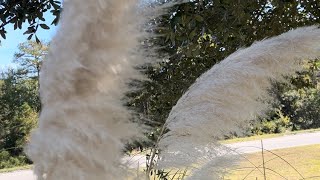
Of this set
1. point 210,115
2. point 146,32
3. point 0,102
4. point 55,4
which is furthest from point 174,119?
point 0,102

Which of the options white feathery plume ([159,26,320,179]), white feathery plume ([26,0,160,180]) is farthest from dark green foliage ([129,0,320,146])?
white feathery plume ([26,0,160,180])

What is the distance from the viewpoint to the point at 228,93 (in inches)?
28.0

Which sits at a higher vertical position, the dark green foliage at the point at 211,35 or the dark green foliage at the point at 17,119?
the dark green foliage at the point at 211,35

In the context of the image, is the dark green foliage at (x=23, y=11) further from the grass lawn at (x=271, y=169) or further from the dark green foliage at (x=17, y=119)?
the grass lawn at (x=271, y=169)

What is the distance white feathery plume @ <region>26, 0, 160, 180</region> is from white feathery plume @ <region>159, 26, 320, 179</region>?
0.23 meters

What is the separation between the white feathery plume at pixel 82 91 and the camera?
46 cm

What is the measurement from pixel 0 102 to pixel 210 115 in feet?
26.0

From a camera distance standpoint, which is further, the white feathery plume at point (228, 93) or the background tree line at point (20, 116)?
the background tree line at point (20, 116)

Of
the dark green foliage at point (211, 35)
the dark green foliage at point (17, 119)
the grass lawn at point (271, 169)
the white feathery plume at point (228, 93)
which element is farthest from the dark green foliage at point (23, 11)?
the white feathery plume at point (228, 93)

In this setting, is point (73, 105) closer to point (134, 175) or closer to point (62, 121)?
point (62, 121)

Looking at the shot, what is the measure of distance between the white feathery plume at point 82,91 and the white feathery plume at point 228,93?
0.76 ft

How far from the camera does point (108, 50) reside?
469 mm

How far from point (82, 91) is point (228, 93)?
291 mm

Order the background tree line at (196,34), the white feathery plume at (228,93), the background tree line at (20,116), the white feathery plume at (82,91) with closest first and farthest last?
the white feathery plume at (82,91) → the white feathery plume at (228,93) → the background tree line at (20,116) → the background tree line at (196,34)
